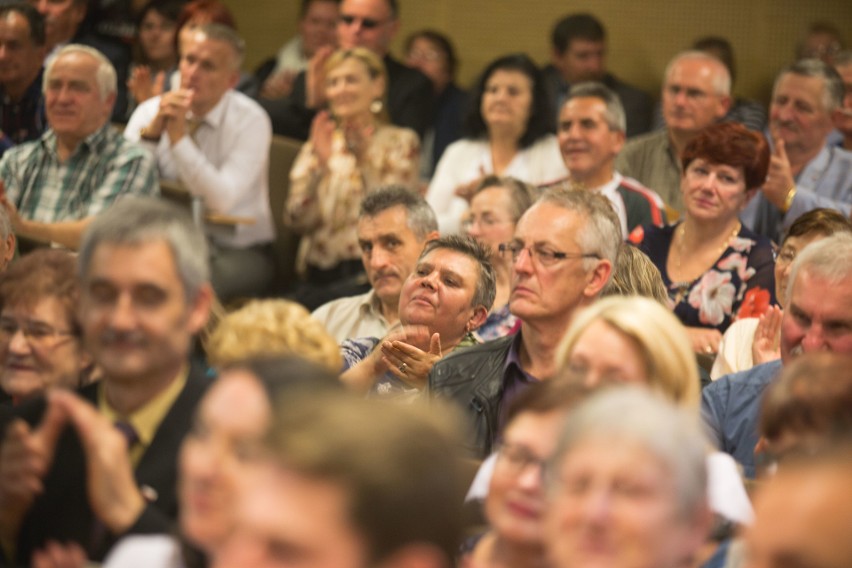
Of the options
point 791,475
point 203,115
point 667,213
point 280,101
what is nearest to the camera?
point 791,475

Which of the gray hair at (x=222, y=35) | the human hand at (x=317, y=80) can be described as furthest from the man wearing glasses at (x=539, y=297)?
the human hand at (x=317, y=80)

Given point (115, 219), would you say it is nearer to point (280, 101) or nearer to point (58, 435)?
point (58, 435)

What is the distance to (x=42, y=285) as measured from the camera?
2.28 meters

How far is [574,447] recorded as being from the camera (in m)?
1.65

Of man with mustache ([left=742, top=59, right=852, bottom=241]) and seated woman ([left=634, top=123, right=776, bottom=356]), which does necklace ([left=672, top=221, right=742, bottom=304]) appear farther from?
man with mustache ([left=742, top=59, right=852, bottom=241])

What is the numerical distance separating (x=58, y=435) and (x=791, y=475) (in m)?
1.03

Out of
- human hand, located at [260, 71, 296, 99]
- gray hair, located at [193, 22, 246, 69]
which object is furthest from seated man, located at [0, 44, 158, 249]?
human hand, located at [260, 71, 296, 99]

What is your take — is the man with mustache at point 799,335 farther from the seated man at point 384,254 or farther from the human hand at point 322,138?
the human hand at point 322,138

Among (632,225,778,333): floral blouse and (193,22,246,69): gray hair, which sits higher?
(193,22,246,69): gray hair

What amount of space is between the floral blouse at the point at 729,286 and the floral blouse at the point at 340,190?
1.28m

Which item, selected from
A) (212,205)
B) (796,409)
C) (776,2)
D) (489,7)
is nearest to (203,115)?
(212,205)

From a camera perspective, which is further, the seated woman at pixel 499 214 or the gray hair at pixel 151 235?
the seated woman at pixel 499 214

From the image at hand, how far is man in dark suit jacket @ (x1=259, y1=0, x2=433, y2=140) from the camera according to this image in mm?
5637

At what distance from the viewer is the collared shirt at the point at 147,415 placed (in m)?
2.01
